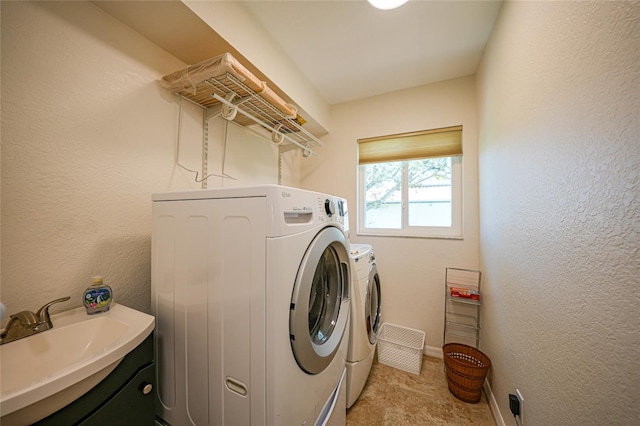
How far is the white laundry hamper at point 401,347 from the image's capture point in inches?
71.8

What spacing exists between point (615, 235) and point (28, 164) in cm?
188

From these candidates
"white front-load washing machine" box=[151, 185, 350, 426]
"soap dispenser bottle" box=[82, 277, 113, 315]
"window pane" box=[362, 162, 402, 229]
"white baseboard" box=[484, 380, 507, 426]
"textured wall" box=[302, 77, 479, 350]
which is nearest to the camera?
"white front-load washing machine" box=[151, 185, 350, 426]

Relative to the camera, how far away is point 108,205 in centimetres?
103

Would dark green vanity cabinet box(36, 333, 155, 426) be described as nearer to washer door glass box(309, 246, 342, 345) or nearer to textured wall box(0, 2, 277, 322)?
textured wall box(0, 2, 277, 322)

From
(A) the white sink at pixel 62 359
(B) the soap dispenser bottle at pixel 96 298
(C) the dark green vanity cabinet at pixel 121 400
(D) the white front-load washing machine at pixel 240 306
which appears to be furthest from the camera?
(B) the soap dispenser bottle at pixel 96 298

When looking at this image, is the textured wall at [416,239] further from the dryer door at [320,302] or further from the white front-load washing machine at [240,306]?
the white front-load washing machine at [240,306]

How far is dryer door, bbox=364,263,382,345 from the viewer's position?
156cm

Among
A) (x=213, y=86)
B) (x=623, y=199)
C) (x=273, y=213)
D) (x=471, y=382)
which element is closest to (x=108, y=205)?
(x=213, y=86)

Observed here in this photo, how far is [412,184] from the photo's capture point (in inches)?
86.8

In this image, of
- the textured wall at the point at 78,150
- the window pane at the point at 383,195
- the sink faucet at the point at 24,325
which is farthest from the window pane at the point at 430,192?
the sink faucet at the point at 24,325

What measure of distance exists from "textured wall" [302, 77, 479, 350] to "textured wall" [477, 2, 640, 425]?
2.25ft

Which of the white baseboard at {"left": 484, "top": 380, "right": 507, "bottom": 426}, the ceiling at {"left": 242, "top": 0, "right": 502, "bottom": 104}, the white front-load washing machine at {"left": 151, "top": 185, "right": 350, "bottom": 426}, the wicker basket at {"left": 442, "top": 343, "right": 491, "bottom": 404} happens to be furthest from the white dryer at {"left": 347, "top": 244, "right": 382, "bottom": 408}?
the ceiling at {"left": 242, "top": 0, "right": 502, "bottom": 104}

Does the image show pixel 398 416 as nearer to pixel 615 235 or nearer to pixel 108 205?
pixel 615 235

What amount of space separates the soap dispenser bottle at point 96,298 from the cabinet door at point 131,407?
1.03ft
